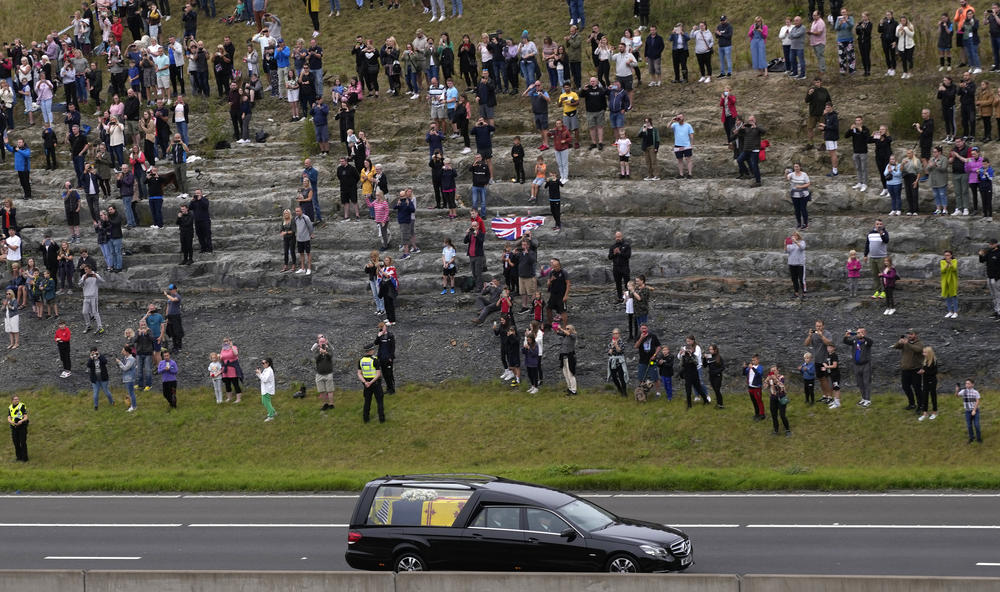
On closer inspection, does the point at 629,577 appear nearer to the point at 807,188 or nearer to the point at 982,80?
the point at 807,188

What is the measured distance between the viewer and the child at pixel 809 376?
30.7 m

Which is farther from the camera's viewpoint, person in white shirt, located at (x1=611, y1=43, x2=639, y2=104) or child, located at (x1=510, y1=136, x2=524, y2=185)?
person in white shirt, located at (x1=611, y1=43, x2=639, y2=104)

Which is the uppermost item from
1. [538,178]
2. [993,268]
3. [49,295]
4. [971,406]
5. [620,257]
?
[538,178]

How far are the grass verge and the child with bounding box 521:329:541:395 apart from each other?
0.41 meters

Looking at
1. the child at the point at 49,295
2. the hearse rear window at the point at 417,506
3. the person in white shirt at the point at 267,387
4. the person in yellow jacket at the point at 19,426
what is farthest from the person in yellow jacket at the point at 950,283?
the child at the point at 49,295

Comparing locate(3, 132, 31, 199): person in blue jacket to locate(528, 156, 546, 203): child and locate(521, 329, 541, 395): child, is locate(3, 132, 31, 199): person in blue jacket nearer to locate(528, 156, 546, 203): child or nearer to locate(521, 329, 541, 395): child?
locate(528, 156, 546, 203): child

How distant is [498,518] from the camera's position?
769 inches

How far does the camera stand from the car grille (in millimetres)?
19033

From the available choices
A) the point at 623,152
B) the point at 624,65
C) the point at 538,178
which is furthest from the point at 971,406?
the point at 624,65

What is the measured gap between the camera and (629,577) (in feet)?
54.9

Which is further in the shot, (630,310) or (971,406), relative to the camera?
(630,310)

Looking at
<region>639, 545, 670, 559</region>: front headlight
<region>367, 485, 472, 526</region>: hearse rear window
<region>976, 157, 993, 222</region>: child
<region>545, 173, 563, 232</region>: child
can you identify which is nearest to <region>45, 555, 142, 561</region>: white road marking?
<region>367, 485, 472, 526</region>: hearse rear window

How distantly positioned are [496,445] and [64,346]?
13.1m

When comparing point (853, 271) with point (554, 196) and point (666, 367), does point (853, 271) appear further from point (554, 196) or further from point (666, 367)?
point (554, 196)
